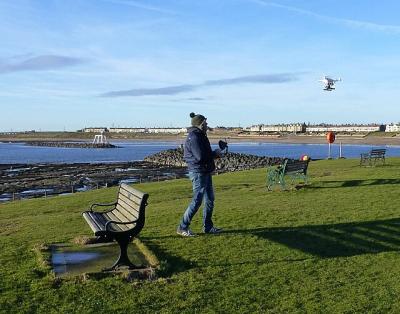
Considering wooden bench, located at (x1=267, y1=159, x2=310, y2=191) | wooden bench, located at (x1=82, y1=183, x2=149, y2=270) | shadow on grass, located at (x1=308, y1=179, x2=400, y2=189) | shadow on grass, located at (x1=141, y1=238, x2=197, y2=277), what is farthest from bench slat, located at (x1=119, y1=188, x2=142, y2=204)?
shadow on grass, located at (x1=308, y1=179, x2=400, y2=189)

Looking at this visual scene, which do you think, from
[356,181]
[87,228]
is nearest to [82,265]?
[87,228]

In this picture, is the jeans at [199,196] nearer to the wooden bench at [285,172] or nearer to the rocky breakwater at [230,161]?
the wooden bench at [285,172]

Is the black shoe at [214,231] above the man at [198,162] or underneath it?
underneath

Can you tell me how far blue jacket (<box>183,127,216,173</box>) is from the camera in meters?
8.29

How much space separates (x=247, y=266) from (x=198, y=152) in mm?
2173

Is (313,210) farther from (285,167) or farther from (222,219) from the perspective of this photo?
(285,167)

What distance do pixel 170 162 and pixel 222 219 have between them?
47.7 meters

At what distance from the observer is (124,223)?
22.6ft

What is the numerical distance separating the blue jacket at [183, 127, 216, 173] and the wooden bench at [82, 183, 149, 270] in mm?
1096

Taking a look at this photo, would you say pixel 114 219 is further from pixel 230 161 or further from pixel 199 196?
pixel 230 161

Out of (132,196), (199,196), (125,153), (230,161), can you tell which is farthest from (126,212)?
(125,153)

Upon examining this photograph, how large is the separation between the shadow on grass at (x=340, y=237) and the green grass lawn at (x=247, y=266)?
0.02 m

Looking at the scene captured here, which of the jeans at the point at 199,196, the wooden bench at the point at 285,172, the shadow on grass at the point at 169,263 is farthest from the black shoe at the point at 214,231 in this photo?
the wooden bench at the point at 285,172

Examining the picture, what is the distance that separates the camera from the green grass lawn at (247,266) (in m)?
5.49
